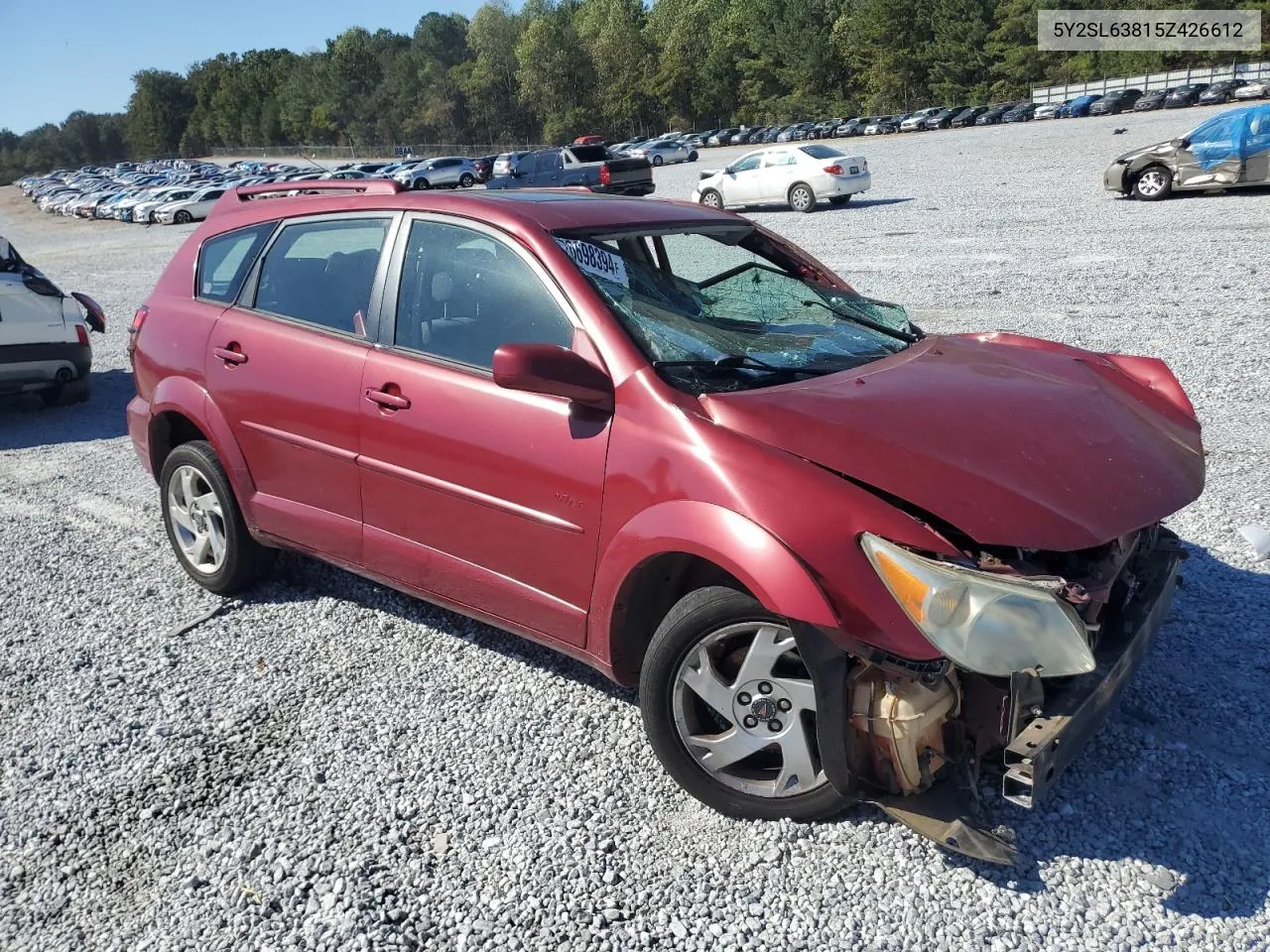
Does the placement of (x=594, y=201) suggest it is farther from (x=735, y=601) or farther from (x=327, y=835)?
(x=327, y=835)

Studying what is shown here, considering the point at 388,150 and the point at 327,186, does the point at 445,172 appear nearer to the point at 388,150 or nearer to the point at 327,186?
the point at 327,186

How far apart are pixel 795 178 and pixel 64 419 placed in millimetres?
16598

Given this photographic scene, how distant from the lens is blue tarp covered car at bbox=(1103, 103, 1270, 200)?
634 inches

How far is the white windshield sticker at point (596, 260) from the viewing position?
348cm

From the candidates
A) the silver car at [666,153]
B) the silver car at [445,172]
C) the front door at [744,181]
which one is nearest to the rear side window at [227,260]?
the front door at [744,181]

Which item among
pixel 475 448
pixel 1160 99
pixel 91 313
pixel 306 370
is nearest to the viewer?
pixel 475 448

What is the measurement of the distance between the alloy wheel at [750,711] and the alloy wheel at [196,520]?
8.47 feet

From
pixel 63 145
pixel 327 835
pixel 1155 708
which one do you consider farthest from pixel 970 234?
pixel 63 145

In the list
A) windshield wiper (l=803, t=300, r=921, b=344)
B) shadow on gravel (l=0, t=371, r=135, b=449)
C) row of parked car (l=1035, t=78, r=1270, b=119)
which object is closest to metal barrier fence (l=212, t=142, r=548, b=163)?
row of parked car (l=1035, t=78, r=1270, b=119)

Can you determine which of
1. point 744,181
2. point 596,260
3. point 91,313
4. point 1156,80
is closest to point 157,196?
point 744,181

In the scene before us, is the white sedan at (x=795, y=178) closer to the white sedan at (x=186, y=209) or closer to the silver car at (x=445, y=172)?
the silver car at (x=445, y=172)

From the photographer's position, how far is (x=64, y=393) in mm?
9188

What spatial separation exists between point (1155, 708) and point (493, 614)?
2.24 meters

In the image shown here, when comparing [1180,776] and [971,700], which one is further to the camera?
[1180,776]
